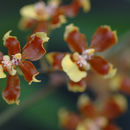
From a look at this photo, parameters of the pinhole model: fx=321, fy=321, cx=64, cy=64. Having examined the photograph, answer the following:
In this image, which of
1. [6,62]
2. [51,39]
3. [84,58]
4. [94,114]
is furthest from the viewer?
[51,39]

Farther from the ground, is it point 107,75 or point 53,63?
point 53,63

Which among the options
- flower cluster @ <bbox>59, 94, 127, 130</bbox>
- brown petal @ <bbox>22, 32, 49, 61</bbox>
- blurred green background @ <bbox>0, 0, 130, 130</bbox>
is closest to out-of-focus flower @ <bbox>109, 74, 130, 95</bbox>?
flower cluster @ <bbox>59, 94, 127, 130</bbox>

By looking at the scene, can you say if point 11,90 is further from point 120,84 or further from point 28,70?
point 120,84

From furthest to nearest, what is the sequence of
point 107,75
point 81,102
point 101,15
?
point 101,15, point 81,102, point 107,75

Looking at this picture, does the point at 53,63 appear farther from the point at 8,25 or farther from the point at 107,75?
the point at 8,25

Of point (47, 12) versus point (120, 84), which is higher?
point (47, 12)

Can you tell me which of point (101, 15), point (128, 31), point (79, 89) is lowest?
point (79, 89)

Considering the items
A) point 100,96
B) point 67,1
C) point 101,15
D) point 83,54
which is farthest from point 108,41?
point 67,1

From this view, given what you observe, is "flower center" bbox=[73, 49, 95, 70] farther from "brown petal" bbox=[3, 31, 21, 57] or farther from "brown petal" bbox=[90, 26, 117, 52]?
"brown petal" bbox=[3, 31, 21, 57]

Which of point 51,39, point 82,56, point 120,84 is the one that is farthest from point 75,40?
point 51,39
